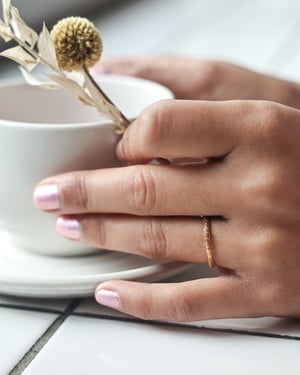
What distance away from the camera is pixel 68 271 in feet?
1.62

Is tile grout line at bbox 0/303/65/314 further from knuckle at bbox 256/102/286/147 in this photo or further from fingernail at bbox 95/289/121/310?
knuckle at bbox 256/102/286/147

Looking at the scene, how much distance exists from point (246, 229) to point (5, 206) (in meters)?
0.16

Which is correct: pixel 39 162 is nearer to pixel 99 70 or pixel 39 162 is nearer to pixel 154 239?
pixel 154 239

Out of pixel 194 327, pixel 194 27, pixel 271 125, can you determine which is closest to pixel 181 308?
pixel 194 327

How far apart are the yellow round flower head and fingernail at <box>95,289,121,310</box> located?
14cm

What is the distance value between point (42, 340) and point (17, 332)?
0.06ft

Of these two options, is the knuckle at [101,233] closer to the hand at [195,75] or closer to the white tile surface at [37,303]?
the white tile surface at [37,303]

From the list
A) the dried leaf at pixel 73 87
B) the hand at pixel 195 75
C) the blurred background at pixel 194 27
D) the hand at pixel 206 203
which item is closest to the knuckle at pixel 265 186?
the hand at pixel 206 203

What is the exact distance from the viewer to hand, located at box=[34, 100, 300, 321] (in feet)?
1.43

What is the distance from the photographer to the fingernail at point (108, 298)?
46 cm

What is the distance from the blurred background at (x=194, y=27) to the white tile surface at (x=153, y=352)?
645mm

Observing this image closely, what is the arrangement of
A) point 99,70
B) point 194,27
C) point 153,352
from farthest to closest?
point 194,27 < point 99,70 < point 153,352

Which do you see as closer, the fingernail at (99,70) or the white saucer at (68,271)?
the white saucer at (68,271)

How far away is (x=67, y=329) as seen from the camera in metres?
0.45
